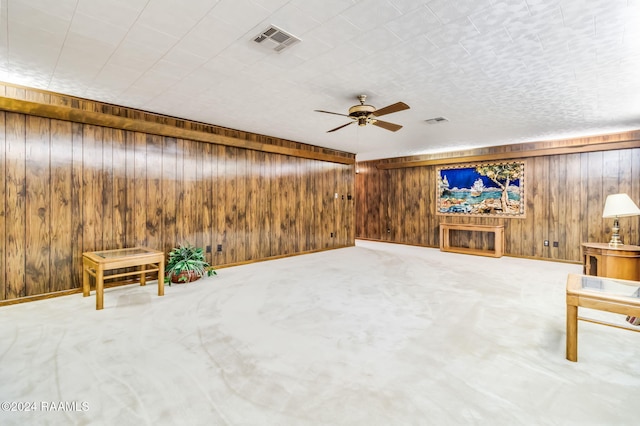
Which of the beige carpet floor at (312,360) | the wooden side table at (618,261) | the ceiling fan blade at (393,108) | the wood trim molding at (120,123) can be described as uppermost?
the wood trim molding at (120,123)

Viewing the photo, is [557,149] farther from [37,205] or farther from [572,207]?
[37,205]

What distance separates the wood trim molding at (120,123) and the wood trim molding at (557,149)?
4237mm

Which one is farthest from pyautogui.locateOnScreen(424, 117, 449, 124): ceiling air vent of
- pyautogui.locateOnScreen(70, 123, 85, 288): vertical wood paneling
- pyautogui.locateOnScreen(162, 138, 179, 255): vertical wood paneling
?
pyautogui.locateOnScreen(70, 123, 85, 288): vertical wood paneling

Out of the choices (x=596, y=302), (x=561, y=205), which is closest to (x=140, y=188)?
(x=596, y=302)

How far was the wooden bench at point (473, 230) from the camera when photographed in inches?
267

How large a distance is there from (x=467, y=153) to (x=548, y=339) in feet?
19.0

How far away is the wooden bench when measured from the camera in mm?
6789

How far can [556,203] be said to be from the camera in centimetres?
633

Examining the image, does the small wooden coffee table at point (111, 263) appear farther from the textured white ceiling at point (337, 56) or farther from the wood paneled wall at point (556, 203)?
the wood paneled wall at point (556, 203)

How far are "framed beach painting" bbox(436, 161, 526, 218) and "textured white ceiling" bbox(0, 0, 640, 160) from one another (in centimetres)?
230

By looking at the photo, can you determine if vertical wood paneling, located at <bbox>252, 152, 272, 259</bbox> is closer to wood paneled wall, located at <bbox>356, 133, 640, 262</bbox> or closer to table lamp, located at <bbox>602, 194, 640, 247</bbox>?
wood paneled wall, located at <bbox>356, 133, 640, 262</bbox>

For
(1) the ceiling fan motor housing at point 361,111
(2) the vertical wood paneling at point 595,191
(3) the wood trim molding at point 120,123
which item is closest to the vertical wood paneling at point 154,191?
(3) the wood trim molding at point 120,123

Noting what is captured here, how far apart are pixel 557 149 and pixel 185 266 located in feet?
24.4

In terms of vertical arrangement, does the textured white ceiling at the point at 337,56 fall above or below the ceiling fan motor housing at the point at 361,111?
above
